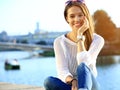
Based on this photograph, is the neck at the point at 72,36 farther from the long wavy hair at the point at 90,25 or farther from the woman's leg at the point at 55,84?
the woman's leg at the point at 55,84

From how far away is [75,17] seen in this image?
173cm

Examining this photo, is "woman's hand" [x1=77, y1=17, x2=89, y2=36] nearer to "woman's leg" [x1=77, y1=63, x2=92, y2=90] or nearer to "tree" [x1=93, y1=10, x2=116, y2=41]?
"woman's leg" [x1=77, y1=63, x2=92, y2=90]

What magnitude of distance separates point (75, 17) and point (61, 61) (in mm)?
204

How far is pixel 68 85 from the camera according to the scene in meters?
1.69

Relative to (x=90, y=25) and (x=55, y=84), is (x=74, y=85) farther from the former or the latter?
(x=90, y=25)

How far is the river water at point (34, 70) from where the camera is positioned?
6748 millimetres

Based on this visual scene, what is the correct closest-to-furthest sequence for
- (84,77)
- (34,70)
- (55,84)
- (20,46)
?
(84,77) → (55,84) → (20,46) → (34,70)

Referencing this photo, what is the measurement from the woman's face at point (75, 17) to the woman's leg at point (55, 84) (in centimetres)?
25

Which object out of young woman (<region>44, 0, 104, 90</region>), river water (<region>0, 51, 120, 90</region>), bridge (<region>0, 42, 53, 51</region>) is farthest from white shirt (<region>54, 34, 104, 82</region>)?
bridge (<region>0, 42, 53, 51</region>)

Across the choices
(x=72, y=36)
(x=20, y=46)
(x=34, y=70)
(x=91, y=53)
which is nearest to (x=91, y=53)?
(x=91, y=53)

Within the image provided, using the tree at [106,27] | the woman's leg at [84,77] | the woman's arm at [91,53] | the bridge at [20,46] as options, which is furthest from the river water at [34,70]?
the woman's leg at [84,77]

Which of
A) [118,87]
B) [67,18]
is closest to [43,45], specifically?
[118,87]

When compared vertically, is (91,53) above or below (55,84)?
above

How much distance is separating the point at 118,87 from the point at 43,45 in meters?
2.25
